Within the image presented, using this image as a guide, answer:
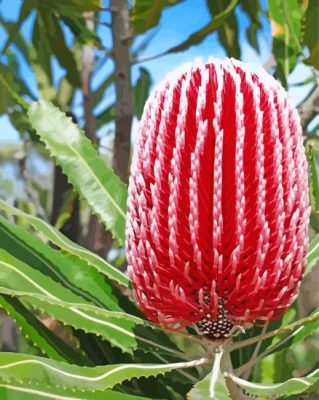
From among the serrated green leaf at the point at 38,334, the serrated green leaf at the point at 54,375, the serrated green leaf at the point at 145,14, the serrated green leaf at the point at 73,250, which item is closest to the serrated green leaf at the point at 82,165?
the serrated green leaf at the point at 73,250

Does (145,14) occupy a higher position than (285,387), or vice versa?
(145,14)

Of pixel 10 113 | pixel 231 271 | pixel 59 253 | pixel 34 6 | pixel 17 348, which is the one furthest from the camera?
pixel 10 113

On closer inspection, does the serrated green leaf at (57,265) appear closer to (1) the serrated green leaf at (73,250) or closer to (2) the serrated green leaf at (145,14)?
(1) the serrated green leaf at (73,250)

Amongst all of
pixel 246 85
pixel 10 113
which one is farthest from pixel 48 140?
pixel 10 113

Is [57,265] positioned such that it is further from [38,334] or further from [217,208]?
[217,208]

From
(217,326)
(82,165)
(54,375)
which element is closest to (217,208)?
(217,326)

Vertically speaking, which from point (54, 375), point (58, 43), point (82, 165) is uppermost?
point (58, 43)

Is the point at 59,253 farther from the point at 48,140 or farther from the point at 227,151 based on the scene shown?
the point at 227,151
